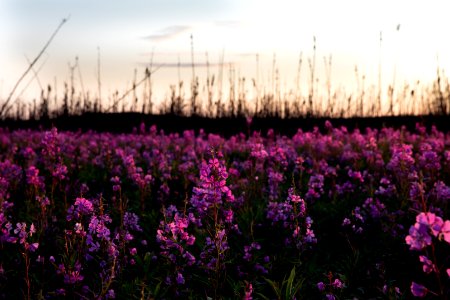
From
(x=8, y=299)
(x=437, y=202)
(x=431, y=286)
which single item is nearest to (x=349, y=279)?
(x=431, y=286)

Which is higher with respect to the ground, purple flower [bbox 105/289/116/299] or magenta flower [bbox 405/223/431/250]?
magenta flower [bbox 405/223/431/250]

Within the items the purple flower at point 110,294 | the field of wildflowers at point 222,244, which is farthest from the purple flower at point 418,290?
the purple flower at point 110,294

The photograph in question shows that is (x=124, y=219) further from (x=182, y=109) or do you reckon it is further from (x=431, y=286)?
(x=182, y=109)

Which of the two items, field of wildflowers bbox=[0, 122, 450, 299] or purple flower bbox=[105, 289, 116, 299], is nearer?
purple flower bbox=[105, 289, 116, 299]

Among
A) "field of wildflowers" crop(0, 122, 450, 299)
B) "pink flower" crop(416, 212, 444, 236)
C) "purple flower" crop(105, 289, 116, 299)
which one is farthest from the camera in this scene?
"field of wildflowers" crop(0, 122, 450, 299)

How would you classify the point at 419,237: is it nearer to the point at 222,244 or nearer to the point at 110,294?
the point at 222,244

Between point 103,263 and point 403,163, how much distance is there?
10.3 feet

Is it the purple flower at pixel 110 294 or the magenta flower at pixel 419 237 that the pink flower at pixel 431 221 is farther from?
the purple flower at pixel 110 294

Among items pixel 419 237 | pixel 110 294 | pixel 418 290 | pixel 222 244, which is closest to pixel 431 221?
pixel 419 237

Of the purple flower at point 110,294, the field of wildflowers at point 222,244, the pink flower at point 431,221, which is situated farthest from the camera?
the field of wildflowers at point 222,244

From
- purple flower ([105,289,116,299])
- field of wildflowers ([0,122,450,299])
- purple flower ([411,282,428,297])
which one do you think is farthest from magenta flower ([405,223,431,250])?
purple flower ([105,289,116,299])

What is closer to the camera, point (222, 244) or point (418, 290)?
point (418, 290)

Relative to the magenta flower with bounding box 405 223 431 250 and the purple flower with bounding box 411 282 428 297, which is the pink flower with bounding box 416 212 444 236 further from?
the purple flower with bounding box 411 282 428 297

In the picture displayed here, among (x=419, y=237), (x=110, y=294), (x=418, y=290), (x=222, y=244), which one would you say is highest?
(x=419, y=237)
